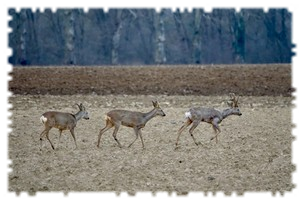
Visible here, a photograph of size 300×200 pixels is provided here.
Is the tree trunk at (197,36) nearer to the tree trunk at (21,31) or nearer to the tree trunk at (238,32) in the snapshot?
the tree trunk at (238,32)

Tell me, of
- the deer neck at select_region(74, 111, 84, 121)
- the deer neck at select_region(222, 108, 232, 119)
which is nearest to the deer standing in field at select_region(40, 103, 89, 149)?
the deer neck at select_region(74, 111, 84, 121)

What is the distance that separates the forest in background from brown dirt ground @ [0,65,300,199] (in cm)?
2120

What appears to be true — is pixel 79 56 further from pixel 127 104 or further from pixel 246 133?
pixel 246 133

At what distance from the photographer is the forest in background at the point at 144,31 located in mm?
52719

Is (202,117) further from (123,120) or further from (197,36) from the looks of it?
(197,36)

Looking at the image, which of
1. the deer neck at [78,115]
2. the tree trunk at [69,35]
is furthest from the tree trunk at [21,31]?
the deer neck at [78,115]

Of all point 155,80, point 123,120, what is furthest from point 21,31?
point 123,120

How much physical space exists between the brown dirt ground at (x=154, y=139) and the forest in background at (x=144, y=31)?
21201 millimetres

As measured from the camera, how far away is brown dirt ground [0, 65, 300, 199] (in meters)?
12.2

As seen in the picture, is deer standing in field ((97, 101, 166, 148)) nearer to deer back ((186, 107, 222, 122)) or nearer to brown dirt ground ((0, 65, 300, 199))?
brown dirt ground ((0, 65, 300, 199))

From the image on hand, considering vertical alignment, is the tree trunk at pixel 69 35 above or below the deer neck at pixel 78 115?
above

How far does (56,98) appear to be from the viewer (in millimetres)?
26797

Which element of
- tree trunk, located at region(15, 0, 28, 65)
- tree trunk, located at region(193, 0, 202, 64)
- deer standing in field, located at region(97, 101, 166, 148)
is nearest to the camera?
deer standing in field, located at region(97, 101, 166, 148)

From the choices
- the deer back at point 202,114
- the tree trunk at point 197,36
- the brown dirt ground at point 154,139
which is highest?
the tree trunk at point 197,36
